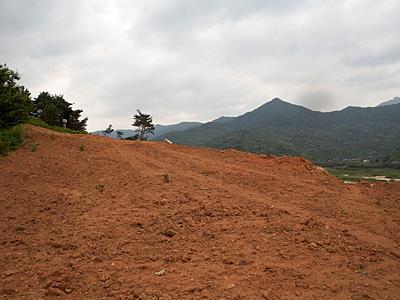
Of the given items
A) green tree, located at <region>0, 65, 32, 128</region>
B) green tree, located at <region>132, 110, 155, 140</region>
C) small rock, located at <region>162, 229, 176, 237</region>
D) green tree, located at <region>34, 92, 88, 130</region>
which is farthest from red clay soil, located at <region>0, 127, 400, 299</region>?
green tree, located at <region>132, 110, 155, 140</region>

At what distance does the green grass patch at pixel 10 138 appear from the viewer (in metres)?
10.3

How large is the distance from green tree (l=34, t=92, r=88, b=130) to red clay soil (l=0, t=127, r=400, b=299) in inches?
588

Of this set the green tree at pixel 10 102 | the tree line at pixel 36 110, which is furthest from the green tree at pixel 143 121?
the green tree at pixel 10 102

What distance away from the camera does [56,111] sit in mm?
24938

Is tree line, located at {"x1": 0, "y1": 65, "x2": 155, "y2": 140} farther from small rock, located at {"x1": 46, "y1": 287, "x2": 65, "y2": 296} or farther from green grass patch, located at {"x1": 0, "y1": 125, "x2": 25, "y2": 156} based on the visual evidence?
small rock, located at {"x1": 46, "y1": 287, "x2": 65, "y2": 296}

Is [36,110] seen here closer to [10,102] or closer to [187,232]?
[10,102]

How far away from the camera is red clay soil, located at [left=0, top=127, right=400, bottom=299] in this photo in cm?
466

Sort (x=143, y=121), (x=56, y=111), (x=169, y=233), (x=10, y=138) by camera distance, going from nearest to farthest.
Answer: (x=169, y=233), (x=10, y=138), (x=56, y=111), (x=143, y=121)

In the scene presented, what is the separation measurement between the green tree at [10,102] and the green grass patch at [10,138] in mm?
370

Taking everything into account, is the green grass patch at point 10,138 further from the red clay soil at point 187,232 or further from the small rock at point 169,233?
the small rock at point 169,233

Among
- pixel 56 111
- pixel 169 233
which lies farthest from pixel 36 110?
pixel 169 233

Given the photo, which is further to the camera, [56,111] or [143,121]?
[143,121]

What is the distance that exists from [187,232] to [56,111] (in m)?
21.5

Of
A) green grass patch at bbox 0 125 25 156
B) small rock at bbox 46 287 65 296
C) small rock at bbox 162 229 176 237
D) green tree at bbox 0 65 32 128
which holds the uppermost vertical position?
green tree at bbox 0 65 32 128
